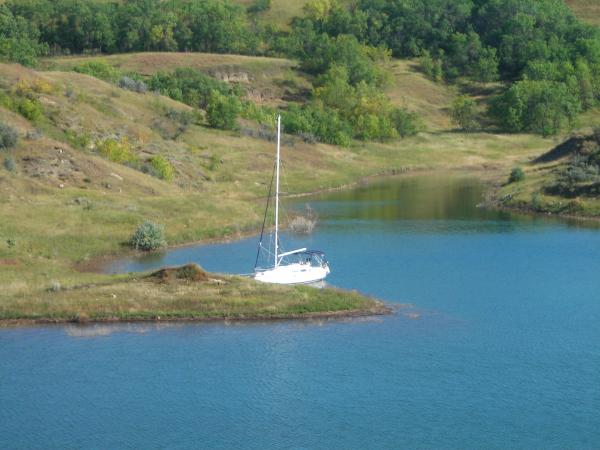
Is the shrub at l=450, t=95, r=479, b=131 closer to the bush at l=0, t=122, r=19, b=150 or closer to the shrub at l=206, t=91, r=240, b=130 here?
the shrub at l=206, t=91, r=240, b=130

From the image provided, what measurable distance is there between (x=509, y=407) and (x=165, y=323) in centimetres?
2063

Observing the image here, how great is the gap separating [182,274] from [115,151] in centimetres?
4617

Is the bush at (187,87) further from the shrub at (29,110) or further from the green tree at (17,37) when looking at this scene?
the shrub at (29,110)

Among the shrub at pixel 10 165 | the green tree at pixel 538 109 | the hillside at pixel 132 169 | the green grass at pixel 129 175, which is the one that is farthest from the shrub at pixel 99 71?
the green tree at pixel 538 109

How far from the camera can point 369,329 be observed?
5384 centimetres

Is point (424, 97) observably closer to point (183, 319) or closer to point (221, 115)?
point (221, 115)

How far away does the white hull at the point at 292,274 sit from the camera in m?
61.9

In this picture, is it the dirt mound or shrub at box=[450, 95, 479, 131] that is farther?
shrub at box=[450, 95, 479, 131]

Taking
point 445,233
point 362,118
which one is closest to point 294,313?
point 445,233

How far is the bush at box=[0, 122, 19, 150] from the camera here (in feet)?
304

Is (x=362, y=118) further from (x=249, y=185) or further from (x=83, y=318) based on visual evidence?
(x=83, y=318)

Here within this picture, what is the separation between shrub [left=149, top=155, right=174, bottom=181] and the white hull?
40736mm

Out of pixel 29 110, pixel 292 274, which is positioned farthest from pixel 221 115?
pixel 292 274

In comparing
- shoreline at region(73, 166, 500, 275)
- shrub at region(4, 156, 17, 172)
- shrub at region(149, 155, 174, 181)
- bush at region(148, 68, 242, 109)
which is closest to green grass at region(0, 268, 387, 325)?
shoreline at region(73, 166, 500, 275)
